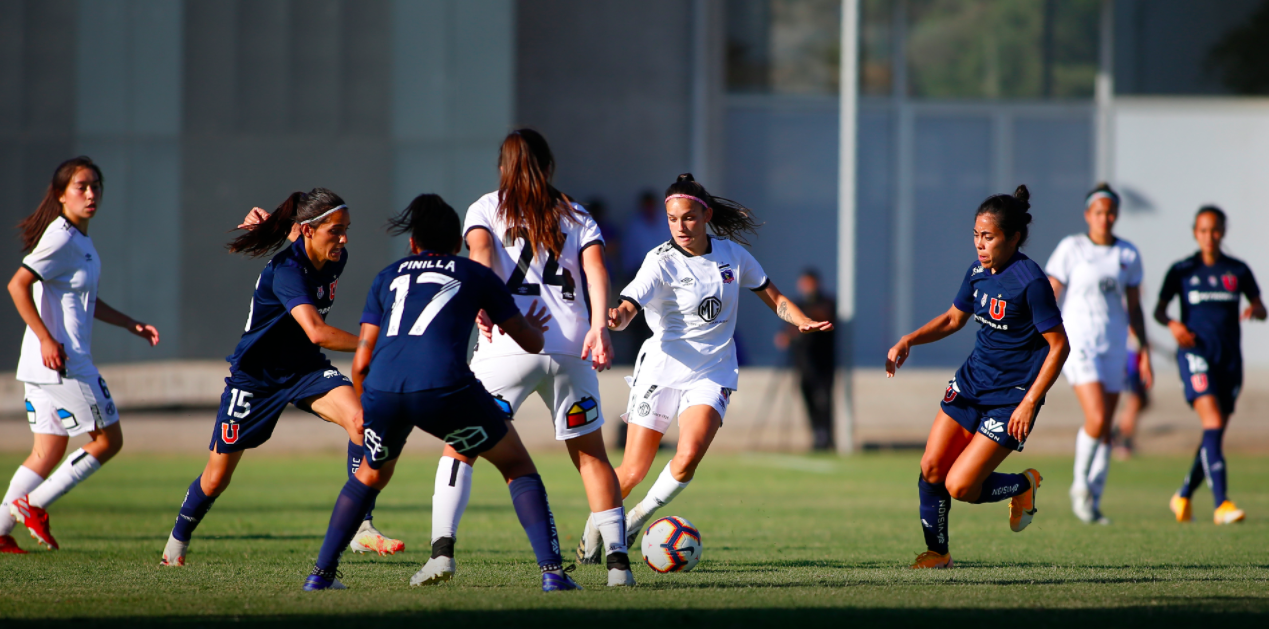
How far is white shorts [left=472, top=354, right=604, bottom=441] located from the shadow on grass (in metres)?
1.17

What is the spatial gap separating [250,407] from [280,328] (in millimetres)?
446

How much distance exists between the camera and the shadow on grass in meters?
4.41

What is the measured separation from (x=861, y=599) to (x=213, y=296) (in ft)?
52.8

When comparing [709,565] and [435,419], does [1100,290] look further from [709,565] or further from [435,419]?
[435,419]

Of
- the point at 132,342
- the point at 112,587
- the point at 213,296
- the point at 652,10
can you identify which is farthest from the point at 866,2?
the point at 112,587

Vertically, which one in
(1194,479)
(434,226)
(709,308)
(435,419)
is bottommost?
(1194,479)

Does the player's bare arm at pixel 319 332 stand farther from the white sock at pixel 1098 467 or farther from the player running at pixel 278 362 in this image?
the white sock at pixel 1098 467

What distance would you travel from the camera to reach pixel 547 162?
579cm

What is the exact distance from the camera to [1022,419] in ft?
19.7

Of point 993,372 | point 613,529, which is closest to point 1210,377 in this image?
point 993,372

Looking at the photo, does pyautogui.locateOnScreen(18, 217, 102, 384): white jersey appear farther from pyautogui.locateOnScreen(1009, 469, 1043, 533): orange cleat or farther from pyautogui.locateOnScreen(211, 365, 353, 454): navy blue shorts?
pyautogui.locateOnScreen(1009, 469, 1043, 533): orange cleat

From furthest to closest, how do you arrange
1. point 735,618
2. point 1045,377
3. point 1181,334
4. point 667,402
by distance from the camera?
point 1181,334
point 667,402
point 1045,377
point 735,618

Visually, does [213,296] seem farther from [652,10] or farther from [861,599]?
[861,599]

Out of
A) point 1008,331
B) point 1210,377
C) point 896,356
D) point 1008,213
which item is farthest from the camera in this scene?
point 1210,377
